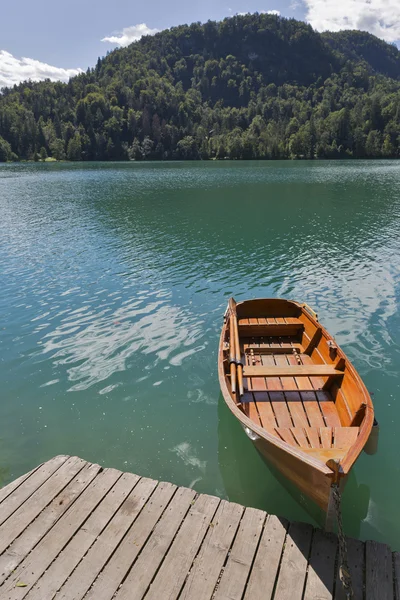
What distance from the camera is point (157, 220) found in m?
37.8

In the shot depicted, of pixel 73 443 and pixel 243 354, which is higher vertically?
pixel 243 354

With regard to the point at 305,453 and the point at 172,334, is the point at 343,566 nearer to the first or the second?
the point at 305,453

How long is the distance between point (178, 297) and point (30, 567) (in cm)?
1368

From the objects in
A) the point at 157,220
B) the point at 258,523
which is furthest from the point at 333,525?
the point at 157,220

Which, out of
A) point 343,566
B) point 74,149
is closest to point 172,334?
point 343,566

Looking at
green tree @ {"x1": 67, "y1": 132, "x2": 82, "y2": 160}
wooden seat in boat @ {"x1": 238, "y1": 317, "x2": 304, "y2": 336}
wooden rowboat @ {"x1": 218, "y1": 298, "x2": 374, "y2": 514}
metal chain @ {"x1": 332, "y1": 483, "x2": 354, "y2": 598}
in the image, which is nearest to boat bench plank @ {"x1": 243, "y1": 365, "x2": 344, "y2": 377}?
wooden rowboat @ {"x1": 218, "y1": 298, "x2": 374, "y2": 514}

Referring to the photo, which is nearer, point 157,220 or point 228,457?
point 228,457

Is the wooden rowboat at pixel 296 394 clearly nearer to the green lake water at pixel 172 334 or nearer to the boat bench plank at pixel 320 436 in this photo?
the boat bench plank at pixel 320 436

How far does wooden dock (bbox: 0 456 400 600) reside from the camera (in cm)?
542

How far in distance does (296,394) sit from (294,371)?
63cm

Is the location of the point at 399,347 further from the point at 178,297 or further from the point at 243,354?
the point at 178,297

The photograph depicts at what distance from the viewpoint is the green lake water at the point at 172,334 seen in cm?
875

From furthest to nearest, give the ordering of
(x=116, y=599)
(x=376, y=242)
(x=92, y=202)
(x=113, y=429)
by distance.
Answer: (x=92, y=202) < (x=376, y=242) < (x=113, y=429) < (x=116, y=599)

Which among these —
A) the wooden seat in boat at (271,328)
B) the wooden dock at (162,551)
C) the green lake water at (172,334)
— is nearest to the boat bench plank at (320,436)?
the green lake water at (172,334)
